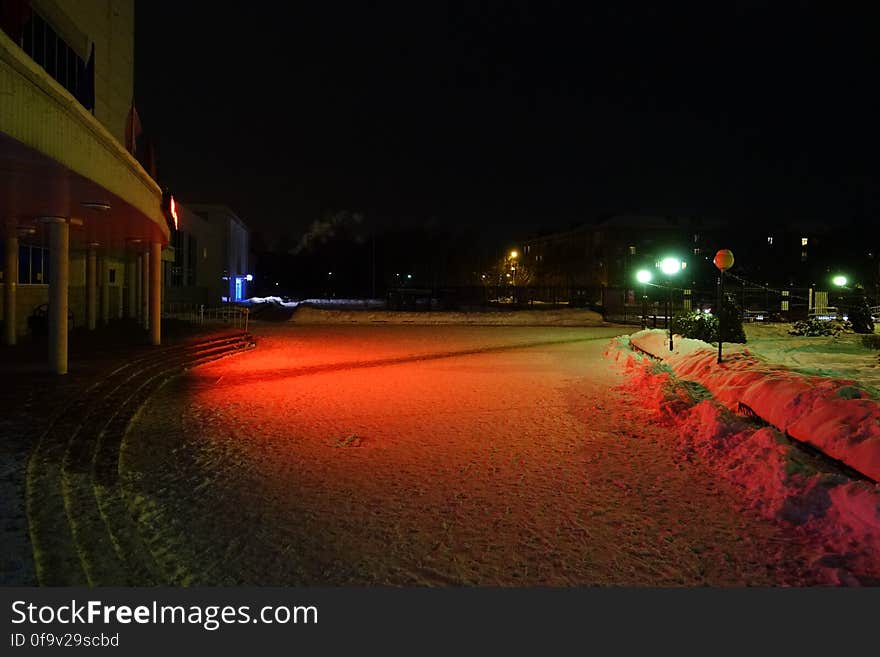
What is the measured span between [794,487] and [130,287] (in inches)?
1074

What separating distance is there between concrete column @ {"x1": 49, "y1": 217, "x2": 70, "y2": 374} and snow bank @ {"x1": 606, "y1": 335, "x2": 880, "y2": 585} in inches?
398

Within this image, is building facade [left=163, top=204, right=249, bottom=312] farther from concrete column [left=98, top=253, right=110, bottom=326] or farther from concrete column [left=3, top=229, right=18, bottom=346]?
concrete column [left=3, top=229, right=18, bottom=346]

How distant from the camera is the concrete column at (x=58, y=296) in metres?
12.0

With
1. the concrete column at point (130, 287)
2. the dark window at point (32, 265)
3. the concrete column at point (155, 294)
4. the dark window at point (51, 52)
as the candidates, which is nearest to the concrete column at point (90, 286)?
the dark window at point (32, 265)

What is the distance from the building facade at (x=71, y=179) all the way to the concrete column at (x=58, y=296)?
0.02 m

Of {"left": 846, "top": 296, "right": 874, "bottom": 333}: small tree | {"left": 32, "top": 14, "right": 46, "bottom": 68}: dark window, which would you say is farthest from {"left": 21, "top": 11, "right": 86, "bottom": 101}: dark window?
{"left": 846, "top": 296, "right": 874, "bottom": 333}: small tree

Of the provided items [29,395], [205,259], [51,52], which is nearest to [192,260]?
[205,259]

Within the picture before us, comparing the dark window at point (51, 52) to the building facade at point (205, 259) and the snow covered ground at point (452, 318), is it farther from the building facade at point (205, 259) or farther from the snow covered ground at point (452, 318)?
the building facade at point (205, 259)

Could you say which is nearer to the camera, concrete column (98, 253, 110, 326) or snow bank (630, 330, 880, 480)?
snow bank (630, 330, 880, 480)

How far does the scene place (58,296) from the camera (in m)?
12.1

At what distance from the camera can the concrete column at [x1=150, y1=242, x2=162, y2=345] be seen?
17.8m

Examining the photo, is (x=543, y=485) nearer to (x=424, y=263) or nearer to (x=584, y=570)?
(x=584, y=570)

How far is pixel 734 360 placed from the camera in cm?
1263

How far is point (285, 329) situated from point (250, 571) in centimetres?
2645
